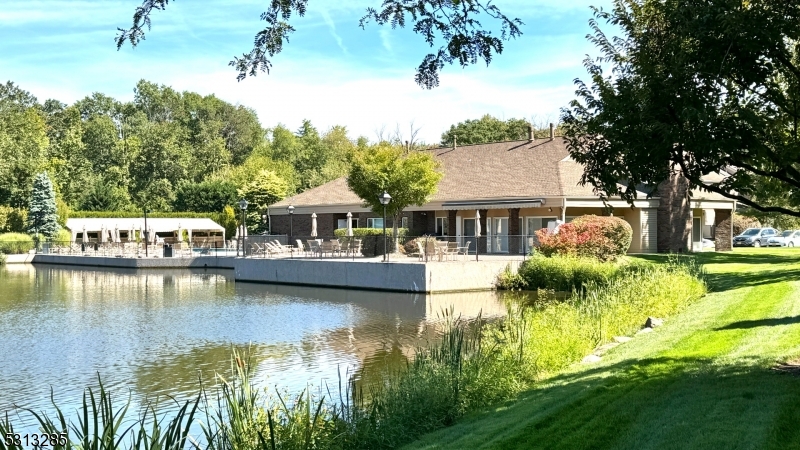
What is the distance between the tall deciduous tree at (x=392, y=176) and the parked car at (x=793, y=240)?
22.6m

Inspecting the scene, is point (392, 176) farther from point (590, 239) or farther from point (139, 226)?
point (139, 226)

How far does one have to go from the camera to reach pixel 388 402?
9.52 metres

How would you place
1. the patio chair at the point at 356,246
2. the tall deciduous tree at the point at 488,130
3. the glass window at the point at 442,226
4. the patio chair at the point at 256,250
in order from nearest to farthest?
the patio chair at the point at 356,246 < the patio chair at the point at 256,250 < the glass window at the point at 442,226 < the tall deciduous tree at the point at 488,130

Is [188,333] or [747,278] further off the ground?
[747,278]

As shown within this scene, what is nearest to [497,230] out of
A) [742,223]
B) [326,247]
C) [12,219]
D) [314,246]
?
[326,247]

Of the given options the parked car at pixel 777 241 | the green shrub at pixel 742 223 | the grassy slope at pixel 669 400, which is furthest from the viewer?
the green shrub at pixel 742 223

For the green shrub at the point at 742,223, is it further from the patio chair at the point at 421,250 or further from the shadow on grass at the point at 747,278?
the shadow on grass at the point at 747,278

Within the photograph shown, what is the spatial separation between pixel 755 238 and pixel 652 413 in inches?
1703

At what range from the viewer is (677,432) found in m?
6.95

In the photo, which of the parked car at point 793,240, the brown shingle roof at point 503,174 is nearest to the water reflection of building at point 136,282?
the brown shingle roof at point 503,174

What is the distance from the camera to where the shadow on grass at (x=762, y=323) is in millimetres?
12406

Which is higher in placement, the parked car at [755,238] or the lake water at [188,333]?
the parked car at [755,238]

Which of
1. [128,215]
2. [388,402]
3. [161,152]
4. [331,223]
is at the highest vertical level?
[161,152]

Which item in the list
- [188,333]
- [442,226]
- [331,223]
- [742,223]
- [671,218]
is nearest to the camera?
[188,333]
